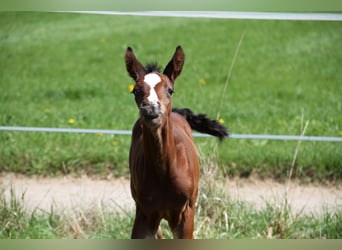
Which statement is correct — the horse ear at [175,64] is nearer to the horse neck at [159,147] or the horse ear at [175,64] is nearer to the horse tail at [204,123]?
the horse neck at [159,147]

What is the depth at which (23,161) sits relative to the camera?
6.40m

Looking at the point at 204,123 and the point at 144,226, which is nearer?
the point at 144,226

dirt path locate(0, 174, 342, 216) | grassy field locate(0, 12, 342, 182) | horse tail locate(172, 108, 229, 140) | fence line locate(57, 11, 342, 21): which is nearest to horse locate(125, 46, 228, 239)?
fence line locate(57, 11, 342, 21)

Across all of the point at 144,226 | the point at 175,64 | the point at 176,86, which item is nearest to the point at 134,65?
the point at 175,64

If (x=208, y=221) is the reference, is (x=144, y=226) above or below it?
above

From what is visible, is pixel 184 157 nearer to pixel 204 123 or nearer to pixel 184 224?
pixel 184 224

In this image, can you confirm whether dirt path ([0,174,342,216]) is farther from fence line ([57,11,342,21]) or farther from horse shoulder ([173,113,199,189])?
fence line ([57,11,342,21])

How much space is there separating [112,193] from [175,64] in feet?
7.25

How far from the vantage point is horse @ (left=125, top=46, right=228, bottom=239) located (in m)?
3.56

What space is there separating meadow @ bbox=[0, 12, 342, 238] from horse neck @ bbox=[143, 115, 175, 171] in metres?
1.25

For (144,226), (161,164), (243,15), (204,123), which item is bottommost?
(144,226)

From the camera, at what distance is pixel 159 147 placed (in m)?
3.76

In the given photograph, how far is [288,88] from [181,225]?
4.24 metres

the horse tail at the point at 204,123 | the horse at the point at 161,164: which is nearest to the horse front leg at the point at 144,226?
the horse at the point at 161,164
